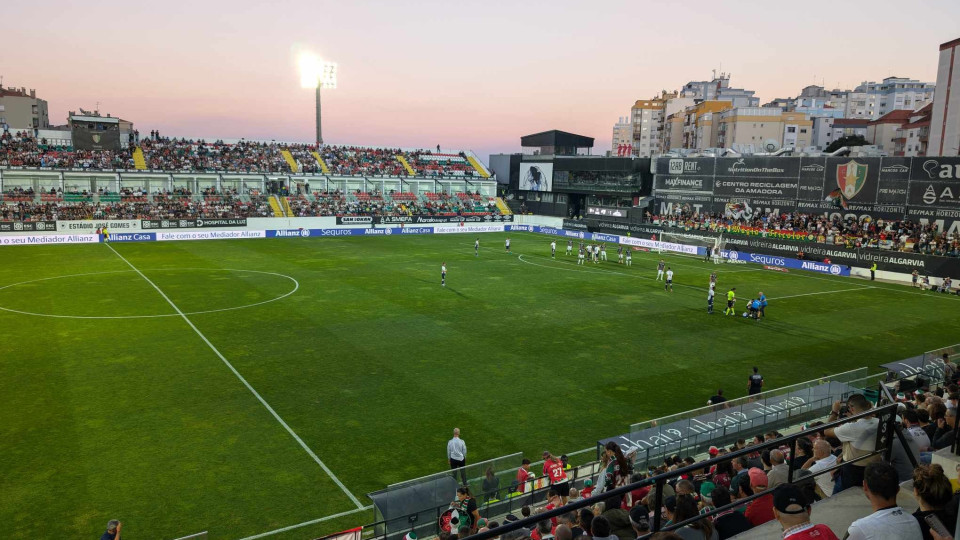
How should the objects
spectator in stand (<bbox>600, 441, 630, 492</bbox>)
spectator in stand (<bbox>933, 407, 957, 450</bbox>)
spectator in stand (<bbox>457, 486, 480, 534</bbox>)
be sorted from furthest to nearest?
spectator in stand (<bbox>600, 441, 630, 492</bbox>), spectator in stand (<bbox>457, 486, 480, 534</bbox>), spectator in stand (<bbox>933, 407, 957, 450</bbox>)

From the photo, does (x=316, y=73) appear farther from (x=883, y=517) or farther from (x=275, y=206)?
(x=883, y=517)

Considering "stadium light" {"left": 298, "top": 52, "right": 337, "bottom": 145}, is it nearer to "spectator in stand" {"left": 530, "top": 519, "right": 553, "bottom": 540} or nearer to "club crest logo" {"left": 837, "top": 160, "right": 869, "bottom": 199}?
"club crest logo" {"left": 837, "top": 160, "right": 869, "bottom": 199}

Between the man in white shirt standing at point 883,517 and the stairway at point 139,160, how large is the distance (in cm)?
7253

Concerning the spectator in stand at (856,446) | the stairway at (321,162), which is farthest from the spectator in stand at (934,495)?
the stairway at (321,162)

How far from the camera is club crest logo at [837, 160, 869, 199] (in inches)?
1930

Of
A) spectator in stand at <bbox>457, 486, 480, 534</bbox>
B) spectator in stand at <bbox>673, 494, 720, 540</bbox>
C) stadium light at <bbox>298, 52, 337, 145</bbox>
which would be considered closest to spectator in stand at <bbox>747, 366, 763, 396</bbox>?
spectator in stand at <bbox>457, 486, 480, 534</bbox>

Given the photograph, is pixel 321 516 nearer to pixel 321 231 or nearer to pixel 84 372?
pixel 84 372

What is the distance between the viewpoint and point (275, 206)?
6725 centimetres

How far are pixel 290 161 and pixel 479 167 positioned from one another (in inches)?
1092

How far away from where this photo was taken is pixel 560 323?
1116 inches

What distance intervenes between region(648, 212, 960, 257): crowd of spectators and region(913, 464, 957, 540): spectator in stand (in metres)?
42.6

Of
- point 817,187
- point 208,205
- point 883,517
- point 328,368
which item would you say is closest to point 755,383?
point 328,368

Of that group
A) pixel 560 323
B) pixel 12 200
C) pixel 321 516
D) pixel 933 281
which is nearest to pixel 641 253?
pixel 933 281

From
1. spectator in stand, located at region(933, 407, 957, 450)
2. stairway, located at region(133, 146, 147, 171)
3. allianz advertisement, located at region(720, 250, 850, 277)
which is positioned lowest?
allianz advertisement, located at region(720, 250, 850, 277)
